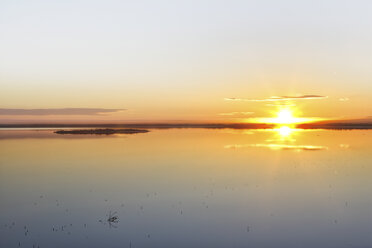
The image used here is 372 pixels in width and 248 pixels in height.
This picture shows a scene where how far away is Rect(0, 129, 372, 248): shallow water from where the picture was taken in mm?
16516

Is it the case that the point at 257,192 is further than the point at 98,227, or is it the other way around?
the point at 257,192

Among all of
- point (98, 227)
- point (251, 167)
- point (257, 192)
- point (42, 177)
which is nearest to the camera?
point (98, 227)

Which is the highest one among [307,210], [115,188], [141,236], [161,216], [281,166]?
[281,166]

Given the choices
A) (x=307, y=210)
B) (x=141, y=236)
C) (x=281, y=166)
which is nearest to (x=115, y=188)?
(x=141, y=236)

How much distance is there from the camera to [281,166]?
120ft

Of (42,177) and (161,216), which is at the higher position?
(42,177)

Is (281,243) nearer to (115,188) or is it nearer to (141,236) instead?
(141,236)

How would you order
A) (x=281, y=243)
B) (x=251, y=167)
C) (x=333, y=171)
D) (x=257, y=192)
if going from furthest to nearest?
(x=251, y=167)
(x=333, y=171)
(x=257, y=192)
(x=281, y=243)

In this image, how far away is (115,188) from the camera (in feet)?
84.8

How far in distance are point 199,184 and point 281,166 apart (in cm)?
1235

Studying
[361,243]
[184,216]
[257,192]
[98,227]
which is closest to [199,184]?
[257,192]

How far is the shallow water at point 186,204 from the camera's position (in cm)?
1652

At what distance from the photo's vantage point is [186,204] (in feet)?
70.9

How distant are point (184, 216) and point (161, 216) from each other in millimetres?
1151
